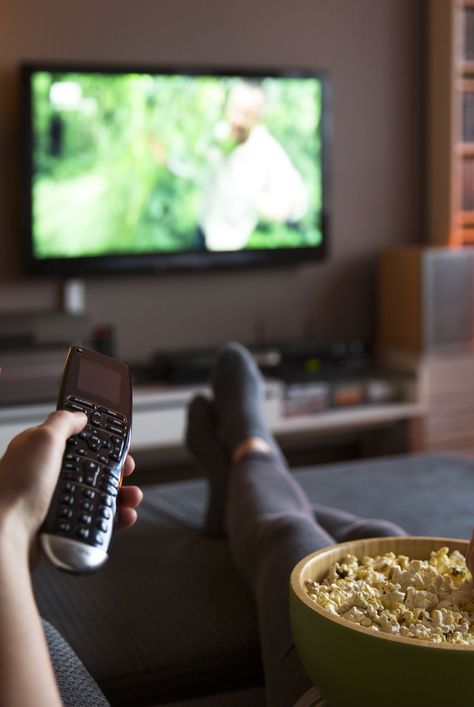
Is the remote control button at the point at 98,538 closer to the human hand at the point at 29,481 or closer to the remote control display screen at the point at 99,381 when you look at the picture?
the human hand at the point at 29,481

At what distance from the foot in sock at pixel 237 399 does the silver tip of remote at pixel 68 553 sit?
3.77 ft

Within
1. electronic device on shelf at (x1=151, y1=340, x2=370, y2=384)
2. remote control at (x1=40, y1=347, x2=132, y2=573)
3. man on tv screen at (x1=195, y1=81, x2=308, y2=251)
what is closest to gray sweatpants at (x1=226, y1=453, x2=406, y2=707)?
remote control at (x1=40, y1=347, x2=132, y2=573)

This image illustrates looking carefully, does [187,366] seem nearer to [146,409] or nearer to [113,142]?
[146,409]

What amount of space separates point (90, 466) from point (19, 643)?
0.18 m

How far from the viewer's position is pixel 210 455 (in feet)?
6.56

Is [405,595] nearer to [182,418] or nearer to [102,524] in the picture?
[102,524]

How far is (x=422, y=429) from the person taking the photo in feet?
12.7

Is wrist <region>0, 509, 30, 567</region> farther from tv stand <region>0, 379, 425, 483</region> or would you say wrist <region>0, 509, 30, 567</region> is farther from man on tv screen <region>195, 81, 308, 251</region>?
man on tv screen <region>195, 81, 308, 251</region>

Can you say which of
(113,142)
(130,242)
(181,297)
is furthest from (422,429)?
(113,142)

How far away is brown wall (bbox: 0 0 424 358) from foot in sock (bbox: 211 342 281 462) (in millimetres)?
1509

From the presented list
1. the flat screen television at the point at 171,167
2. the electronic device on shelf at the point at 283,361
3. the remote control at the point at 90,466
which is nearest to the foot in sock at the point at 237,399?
the remote control at the point at 90,466

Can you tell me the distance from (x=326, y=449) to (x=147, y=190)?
127cm

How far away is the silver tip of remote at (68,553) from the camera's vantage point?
2.62ft

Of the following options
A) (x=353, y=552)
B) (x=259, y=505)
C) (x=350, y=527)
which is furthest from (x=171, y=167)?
(x=353, y=552)
